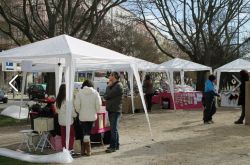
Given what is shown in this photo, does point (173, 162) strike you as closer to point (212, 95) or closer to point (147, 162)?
point (147, 162)

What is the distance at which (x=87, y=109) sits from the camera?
37.7ft

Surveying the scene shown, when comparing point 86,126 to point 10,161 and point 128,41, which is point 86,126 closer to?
point 10,161

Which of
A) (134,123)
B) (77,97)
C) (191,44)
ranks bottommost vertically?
(134,123)

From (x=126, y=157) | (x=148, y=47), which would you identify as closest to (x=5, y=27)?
(x=148, y=47)

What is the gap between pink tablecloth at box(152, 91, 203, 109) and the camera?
92.7 ft

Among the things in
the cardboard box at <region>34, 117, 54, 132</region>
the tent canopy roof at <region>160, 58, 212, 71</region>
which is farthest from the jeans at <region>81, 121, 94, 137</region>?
the tent canopy roof at <region>160, 58, 212, 71</region>

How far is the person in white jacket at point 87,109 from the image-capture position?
1148cm

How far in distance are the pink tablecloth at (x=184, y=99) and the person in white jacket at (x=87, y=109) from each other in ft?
55.0

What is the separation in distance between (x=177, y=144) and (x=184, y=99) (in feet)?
51.3

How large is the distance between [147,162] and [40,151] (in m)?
2.98

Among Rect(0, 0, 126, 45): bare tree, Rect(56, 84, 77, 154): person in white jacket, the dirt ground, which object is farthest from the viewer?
Rect(0, 0, 126, 45): bare tree

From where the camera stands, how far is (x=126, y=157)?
1120 centimetres

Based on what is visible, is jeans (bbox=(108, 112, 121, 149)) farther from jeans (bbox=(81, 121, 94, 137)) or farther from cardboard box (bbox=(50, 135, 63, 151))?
cardboard box (bbox=(50, 135, 63, 151))

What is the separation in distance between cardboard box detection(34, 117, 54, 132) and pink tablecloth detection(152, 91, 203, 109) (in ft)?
54.3
